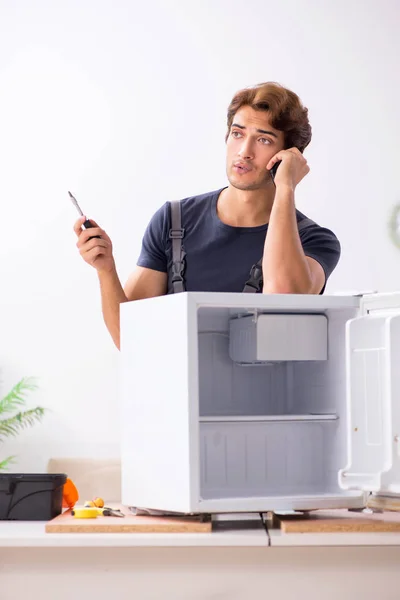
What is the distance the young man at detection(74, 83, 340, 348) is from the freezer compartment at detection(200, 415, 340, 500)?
0.33 m

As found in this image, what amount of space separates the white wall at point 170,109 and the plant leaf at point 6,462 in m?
1.15

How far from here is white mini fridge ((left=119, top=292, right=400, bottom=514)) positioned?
1593 mm

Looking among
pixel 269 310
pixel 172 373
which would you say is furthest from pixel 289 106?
pixel 172 373

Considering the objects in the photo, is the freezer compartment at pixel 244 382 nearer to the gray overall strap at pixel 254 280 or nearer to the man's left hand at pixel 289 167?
the gray overall strap at pixel 254 280

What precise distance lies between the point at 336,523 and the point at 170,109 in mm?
4048

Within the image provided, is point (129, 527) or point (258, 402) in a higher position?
point (258, 402)

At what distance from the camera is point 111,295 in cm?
198

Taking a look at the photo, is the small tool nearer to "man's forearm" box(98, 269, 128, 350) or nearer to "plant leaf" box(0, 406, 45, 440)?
"man's forearm" box(98, 269, 128, 350)

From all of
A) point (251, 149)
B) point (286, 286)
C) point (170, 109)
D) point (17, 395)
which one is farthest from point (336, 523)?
point (170, 109)

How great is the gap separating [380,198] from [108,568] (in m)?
4.10

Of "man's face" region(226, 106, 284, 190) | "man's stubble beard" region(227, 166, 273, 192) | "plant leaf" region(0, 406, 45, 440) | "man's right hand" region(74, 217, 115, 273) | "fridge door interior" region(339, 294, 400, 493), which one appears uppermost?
"man's face" region(226, 106, 284, 190)

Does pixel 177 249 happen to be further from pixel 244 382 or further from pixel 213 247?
pixel 244 382

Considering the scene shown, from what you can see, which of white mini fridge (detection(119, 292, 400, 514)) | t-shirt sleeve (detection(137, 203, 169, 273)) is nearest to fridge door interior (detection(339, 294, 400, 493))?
white mini fridge (detection(119, 292, 400, 514))

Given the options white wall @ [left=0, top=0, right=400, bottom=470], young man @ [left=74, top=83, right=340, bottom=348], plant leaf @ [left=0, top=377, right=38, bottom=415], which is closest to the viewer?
young man @ [left=74, top=83, right=340, bottom=348]
